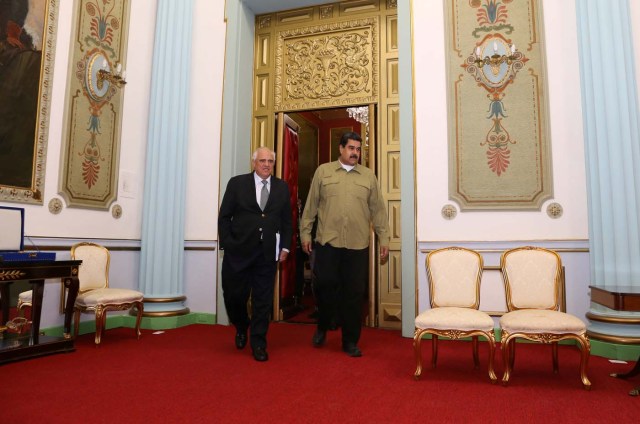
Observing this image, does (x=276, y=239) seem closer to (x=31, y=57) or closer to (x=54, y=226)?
(x=54, y=226)

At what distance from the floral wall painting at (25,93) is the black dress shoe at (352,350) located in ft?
8.64

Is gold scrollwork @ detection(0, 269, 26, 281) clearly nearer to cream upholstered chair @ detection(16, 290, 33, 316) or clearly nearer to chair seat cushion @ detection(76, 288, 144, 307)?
cream upholstered chair @ detection(16, 290, 33, 316)

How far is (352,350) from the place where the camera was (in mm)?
3305

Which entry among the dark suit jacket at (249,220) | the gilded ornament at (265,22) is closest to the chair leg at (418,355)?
the dark suit jacket at (249,220)

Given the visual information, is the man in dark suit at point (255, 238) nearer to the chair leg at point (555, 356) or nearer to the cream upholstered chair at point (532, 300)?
the cream upholstered chair at point (532, 300)

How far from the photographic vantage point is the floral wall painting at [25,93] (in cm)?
349

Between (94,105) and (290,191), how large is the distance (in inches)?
81.0

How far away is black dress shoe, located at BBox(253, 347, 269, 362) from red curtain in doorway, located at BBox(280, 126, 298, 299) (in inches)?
75.2

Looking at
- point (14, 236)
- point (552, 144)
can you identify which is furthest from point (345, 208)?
point (14, 236)

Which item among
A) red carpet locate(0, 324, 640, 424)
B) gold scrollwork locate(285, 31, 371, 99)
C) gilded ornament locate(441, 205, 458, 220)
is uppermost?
gold scrollwork locate(285, 31, 371, 99)

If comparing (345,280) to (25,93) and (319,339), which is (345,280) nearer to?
(319,339)

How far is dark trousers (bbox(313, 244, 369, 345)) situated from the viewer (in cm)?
336

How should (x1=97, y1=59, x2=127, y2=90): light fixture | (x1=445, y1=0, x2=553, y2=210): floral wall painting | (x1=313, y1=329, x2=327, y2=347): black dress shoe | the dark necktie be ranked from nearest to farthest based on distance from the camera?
the dark necktie
(x1=313, y1=329, x2=327, y2=347): black dress shoe
(x1=445, y1=0, x2=553, y2=210): floral wall painting
(x1=97, y1=59, x2=127, y2=90): light fixture

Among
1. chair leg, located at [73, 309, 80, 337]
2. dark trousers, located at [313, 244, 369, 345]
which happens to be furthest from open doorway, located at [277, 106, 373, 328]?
chair leg, located at [73, 309, 80, 337]
